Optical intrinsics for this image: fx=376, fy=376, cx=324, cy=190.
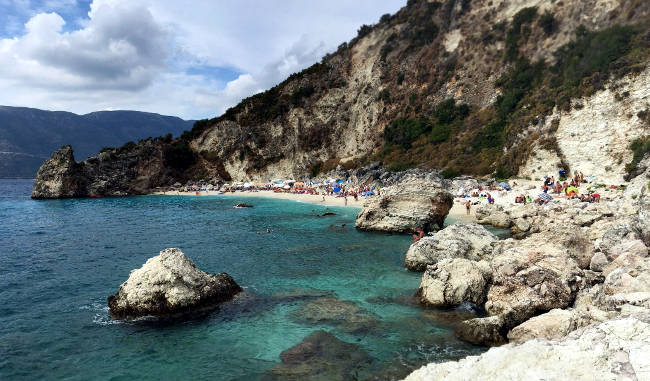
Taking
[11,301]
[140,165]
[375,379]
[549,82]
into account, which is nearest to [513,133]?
[549,82]

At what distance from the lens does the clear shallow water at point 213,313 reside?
1070cm

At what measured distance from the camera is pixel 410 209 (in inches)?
1126

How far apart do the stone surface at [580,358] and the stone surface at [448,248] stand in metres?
13.2

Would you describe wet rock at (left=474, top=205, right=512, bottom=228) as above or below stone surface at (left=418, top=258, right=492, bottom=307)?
above

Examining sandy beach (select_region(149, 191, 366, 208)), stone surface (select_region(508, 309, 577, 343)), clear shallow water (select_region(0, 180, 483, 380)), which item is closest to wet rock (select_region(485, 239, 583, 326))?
stone surface (select_region(508, 309, 577, 343))

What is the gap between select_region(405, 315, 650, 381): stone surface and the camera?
15.3 ft

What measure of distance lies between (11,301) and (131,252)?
928 centimetres

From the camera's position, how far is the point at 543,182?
144 ft

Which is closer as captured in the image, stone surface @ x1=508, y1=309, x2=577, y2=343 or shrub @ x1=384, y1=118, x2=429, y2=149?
stone surface @ x1=508, y1=309, x2=577, y2=343

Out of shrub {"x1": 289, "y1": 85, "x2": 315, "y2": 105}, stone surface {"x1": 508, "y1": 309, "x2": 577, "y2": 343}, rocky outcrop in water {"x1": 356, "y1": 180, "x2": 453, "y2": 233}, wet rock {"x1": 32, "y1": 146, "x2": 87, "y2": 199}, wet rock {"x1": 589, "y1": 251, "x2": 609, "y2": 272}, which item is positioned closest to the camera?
stone surface {"x1": 508, "y1": 309, "x2": 577, "y2": 343}

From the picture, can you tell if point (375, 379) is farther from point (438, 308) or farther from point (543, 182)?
point (543, 182)

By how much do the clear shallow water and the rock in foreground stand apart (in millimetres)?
634

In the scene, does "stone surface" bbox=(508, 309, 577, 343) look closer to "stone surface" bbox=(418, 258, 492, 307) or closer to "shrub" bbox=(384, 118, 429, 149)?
"stone surface" bbox=(418, 258, 492, 307)

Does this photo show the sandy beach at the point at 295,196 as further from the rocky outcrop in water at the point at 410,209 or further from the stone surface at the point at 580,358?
the stone surface at the point at 580,358
